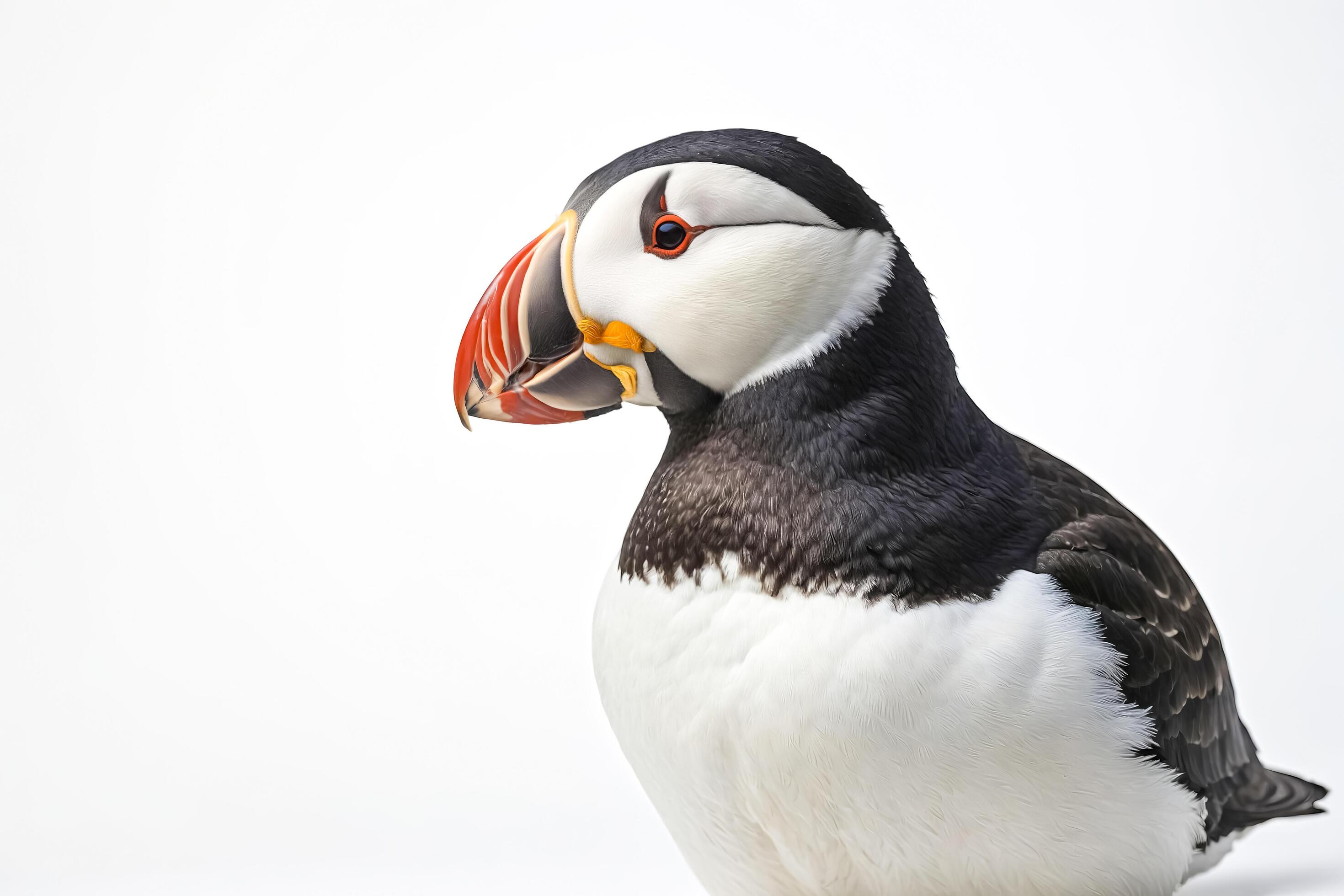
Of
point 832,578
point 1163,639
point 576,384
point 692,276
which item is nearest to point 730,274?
point 692,276

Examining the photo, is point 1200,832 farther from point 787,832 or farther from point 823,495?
point 823,495

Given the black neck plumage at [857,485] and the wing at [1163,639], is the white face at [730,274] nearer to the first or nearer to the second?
the black neck plumage at [857,485]

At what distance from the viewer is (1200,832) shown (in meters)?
2.92

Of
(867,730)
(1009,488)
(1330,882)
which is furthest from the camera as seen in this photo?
(1330,882)

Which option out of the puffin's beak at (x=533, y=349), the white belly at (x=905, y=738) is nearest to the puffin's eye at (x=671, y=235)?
the puffin's beak at (x=533, y=349)

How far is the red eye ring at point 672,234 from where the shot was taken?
2670 millimetres

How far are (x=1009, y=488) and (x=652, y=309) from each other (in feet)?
2.56

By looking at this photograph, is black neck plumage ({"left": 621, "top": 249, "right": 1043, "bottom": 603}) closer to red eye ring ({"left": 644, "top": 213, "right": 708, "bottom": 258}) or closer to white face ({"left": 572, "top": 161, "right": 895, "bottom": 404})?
white face ({"left": 572, "top": 161, "right": 895, "bottom": 404})

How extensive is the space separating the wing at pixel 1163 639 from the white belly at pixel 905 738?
7cm

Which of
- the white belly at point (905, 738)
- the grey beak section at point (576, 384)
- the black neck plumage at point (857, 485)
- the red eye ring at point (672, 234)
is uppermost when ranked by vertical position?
the red eye ring at point (672, 234)

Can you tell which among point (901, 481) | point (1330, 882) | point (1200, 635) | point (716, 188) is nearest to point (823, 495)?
point (901, 481)

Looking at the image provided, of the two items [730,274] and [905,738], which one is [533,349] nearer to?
[730,274]

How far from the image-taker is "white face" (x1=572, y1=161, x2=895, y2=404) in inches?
104

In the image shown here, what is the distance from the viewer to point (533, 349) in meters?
2.82
